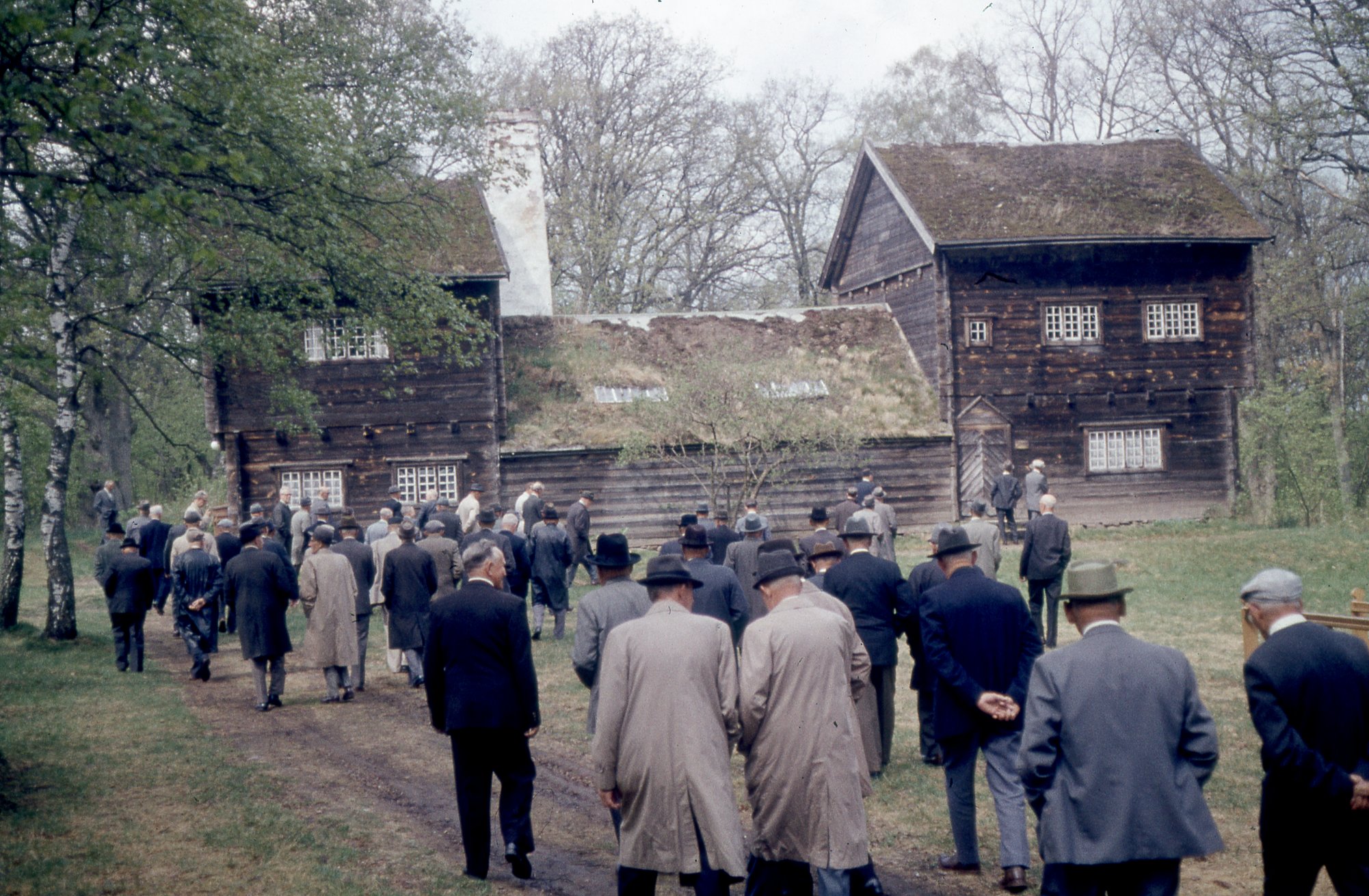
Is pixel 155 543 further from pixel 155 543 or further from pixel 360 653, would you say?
pixel 360 653

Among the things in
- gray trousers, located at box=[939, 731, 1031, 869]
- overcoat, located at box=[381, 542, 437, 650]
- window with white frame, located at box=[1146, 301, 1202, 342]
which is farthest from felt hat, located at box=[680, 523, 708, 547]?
window with white frame, located at box=[1146, 301, 1202, 342]

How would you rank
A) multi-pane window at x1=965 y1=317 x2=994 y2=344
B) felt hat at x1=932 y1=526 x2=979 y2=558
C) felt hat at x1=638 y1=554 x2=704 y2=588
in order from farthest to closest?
multi-pane window at x1=965 y1=317 x2=994 y2=344 → felt hat at x1=932 y1=526 x2=979 y2=558 → felt hat at x1=638 y1=554 x2=704 y2=588

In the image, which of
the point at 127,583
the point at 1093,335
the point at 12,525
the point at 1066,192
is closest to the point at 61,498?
the point at 12,525

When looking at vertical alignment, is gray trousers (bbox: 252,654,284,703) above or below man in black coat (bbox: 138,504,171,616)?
below

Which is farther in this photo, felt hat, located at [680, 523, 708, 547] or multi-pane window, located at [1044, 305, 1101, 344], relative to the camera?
multi-pane window, located at [1044, 305, 1101, 344]

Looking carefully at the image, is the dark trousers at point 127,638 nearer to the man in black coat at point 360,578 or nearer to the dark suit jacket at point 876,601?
the man in black coat at point 360,578

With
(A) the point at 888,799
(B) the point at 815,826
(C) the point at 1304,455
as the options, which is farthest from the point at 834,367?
(B) the point at 815,826

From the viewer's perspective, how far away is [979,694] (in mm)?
6828

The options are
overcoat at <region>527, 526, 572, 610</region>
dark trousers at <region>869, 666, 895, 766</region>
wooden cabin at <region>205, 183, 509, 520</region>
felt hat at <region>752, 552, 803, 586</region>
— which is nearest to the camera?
felt hat at <region>752, 552, 803, 586</region>

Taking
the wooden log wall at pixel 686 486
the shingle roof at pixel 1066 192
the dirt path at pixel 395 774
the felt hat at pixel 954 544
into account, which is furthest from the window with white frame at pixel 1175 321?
the felt hat at pixel 954 544

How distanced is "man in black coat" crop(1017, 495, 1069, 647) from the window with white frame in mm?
18587

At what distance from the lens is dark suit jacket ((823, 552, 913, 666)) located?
8.99m

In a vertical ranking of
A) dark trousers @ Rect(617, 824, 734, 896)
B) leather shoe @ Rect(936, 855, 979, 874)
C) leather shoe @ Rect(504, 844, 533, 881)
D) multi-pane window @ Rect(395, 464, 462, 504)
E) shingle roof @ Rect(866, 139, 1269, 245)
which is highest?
shingle roof @ Rect(866, 139, 1269, 245)

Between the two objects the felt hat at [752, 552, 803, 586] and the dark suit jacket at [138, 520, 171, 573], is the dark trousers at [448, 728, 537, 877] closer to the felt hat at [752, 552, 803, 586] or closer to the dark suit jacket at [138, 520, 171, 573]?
the felt hat at [752, 552, 803, 586]
